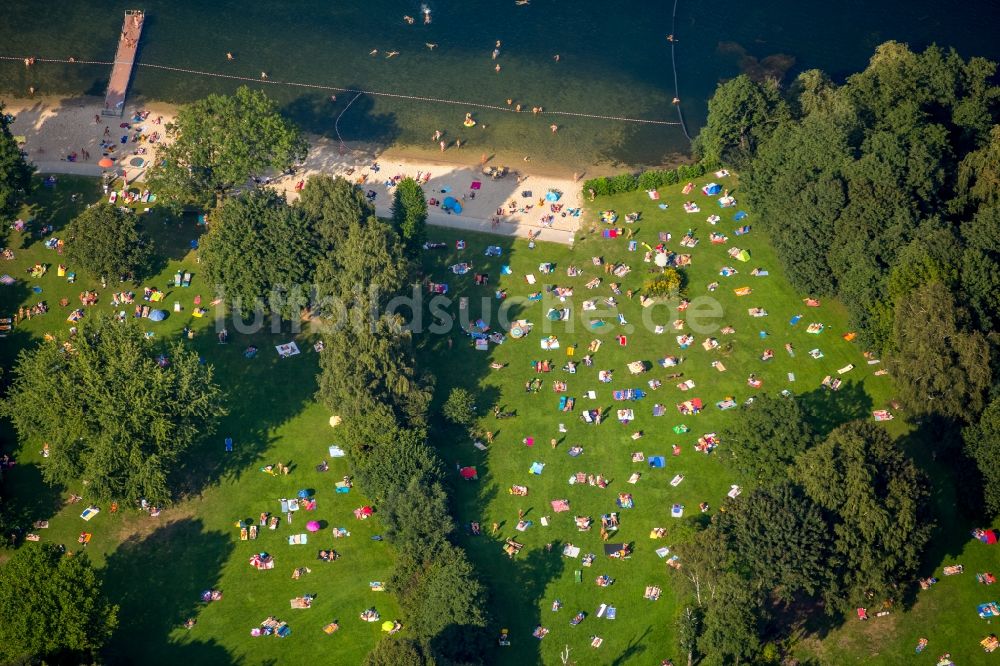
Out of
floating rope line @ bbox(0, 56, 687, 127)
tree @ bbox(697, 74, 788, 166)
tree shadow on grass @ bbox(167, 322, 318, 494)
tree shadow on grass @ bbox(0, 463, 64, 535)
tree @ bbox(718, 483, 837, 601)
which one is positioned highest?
tree @ bbox(697, 74, 788, 166)

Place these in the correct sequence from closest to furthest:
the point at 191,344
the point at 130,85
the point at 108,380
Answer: the point at 108,380, the point at 191,344, the point at 130,85

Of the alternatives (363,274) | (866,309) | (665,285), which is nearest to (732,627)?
(866,309)

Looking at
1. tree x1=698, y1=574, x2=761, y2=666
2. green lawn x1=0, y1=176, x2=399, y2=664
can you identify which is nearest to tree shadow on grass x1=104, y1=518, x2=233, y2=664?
green lawn x1=0, y1=176, x2=399, y2=664

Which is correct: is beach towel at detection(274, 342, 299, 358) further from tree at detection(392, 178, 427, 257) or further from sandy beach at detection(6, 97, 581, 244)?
sandy beach at detection(6, 97, 581, 244)

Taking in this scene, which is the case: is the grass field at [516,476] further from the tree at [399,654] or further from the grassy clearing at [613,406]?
the tree at [399,654]

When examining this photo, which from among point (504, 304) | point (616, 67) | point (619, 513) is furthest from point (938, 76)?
point (619, 513)

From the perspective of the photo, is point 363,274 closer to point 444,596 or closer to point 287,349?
point 287,349

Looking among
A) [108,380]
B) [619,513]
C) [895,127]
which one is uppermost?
[895,127]

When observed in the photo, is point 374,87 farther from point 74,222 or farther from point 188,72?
point 74,222
